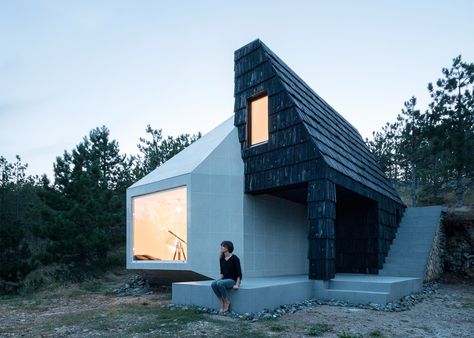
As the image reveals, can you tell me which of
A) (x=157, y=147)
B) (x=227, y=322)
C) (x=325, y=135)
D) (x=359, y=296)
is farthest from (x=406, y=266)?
(x=157, y=147)

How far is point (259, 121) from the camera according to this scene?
10969mm

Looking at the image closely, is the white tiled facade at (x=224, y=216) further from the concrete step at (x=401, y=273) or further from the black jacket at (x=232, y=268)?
the black jacket at (x=232, y=268)

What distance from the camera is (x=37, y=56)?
1410cm

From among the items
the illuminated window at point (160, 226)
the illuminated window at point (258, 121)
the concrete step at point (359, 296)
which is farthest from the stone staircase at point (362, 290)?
the illuminated window at point (258, 121)

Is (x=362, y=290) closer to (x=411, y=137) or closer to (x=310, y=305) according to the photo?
(x=310, y=305)

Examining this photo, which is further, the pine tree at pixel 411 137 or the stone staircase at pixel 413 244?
the pine tree at pixel 411 137

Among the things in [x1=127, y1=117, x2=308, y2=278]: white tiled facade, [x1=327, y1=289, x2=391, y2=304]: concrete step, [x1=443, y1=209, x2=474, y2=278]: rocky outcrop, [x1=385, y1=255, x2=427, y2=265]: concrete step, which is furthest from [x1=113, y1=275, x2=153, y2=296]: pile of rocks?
[x1=443, y1=209, x2=474, y2=278]: rocky outcrop

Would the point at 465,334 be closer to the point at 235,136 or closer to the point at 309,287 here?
the point at 309,287

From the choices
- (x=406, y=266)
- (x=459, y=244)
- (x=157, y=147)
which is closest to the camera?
(x=406, y=266)

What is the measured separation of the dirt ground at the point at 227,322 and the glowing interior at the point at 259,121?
4.71 meters

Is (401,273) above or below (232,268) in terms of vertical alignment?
below

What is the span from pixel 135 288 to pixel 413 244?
8736 millimetres

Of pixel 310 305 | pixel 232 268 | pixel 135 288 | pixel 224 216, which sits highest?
pixel 224 216

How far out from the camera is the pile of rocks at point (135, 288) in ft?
36.6
